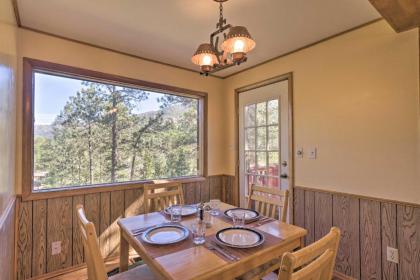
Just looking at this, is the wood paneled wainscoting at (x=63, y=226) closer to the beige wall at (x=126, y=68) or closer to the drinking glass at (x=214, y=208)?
the beige wall at (x=126, y=68)

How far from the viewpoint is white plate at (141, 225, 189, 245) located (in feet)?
4.29

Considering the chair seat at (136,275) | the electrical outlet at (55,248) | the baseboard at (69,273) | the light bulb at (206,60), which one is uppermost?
the light bulb at (206,60)

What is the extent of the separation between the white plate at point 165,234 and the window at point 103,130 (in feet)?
4.38

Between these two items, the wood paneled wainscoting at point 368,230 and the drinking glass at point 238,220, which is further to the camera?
the wood paneled wainscoting at point 368,230

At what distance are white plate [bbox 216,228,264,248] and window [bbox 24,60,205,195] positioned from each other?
1.64m

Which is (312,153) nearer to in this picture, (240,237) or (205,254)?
(240,237)

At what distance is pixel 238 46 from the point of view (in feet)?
4.61

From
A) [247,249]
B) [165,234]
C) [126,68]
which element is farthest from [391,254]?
[126,68]

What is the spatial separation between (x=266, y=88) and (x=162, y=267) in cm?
245

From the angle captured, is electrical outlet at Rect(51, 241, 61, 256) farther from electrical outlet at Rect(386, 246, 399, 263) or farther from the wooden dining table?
electrical outlet at Rect(386, 246, 399, 263)

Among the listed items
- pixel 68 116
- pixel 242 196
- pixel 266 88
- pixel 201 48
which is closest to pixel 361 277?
pixel 242 196

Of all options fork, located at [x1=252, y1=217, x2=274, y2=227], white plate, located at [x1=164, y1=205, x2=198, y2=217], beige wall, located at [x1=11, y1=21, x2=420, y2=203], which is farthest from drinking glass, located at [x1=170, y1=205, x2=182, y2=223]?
beige wall, located at [x1=11, y1=21, x2=420, y2=203]

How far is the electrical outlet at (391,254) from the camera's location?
5.96 feet

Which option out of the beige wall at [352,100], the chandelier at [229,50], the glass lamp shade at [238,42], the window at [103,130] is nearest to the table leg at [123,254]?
the window at [103,130]
